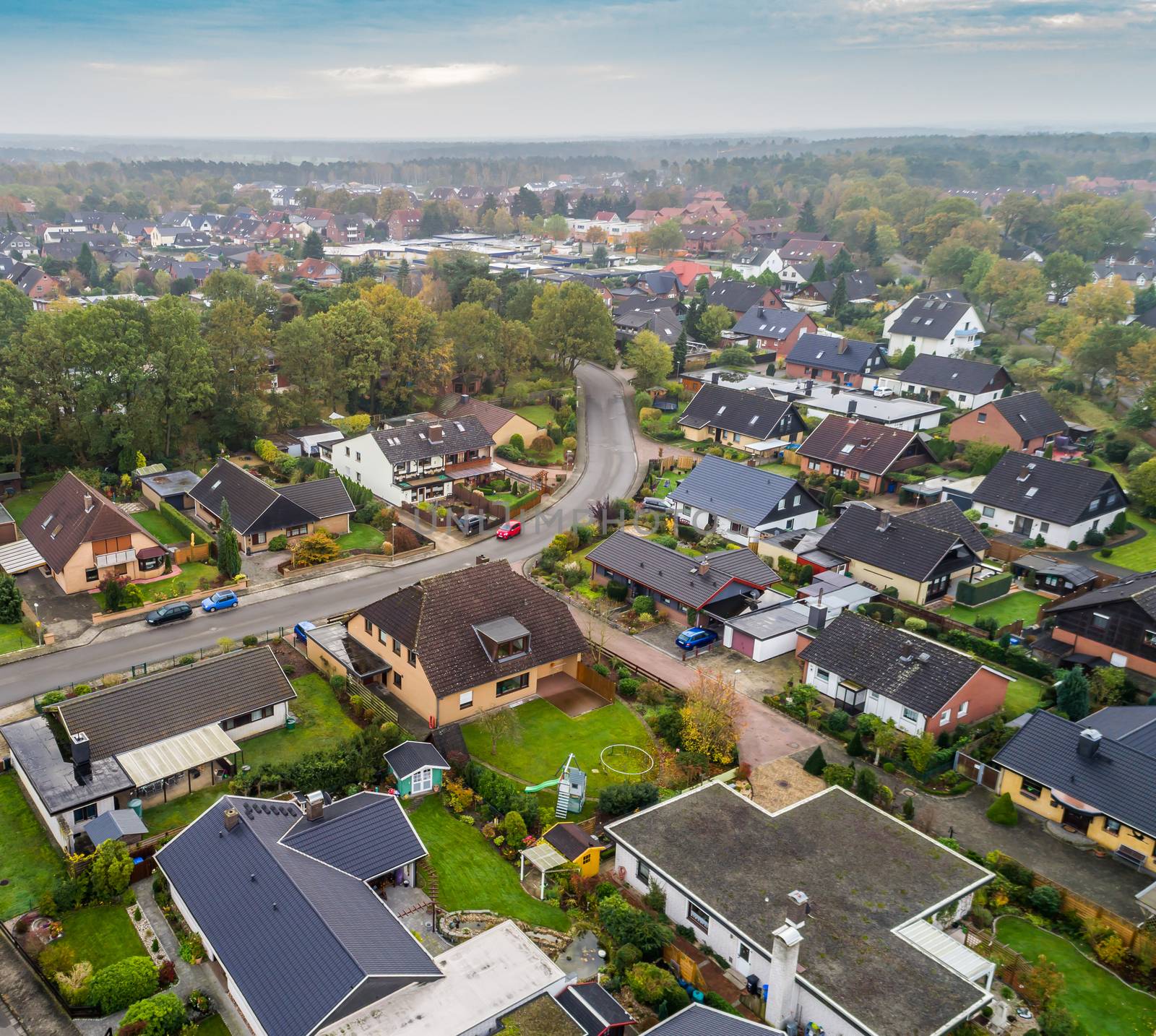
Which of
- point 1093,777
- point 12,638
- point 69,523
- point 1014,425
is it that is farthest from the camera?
point 1014,425

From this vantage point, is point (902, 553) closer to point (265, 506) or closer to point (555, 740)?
point (555, 740)

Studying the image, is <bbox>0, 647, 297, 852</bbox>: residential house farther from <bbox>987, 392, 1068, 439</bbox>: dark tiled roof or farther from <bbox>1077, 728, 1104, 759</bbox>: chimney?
<bbox>987, 392, 1068, 439</bbox>: dark tiled roof

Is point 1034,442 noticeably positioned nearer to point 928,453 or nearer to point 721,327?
point 928,453

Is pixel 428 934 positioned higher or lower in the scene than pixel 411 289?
lower

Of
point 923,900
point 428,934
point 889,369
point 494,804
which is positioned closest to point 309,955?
point 428,934

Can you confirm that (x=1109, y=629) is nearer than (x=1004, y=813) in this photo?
No

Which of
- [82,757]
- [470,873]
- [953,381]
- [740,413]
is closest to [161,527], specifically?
[82,757]
